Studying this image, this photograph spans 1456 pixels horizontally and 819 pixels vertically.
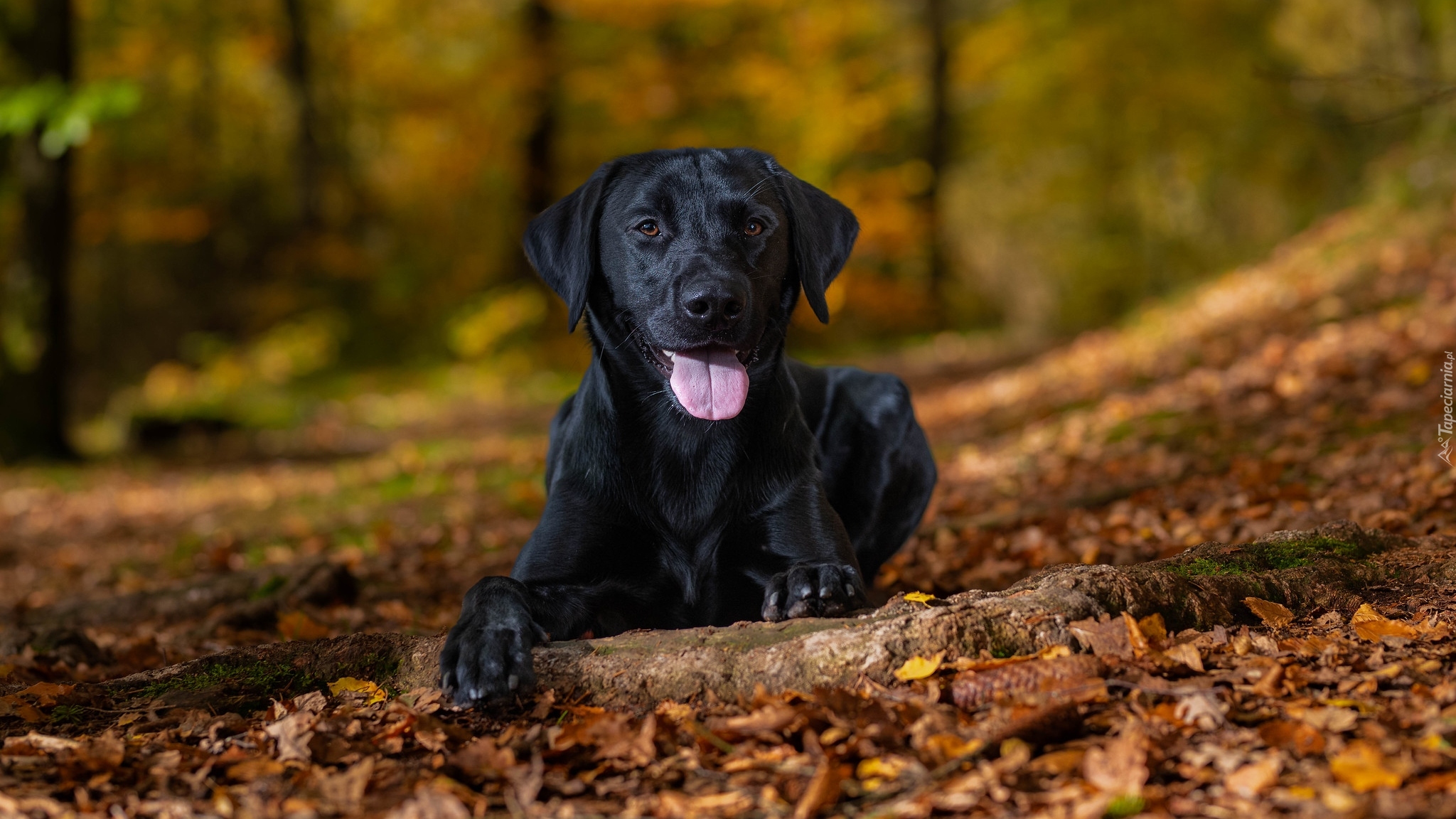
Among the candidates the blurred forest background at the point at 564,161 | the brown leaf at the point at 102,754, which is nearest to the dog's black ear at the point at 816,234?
the brown leaf at the point at 102,754

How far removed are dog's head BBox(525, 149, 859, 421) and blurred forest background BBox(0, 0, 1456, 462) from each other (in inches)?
522

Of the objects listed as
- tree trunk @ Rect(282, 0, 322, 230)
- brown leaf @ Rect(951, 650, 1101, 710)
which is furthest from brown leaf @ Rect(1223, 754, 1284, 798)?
tree trunk @ Rect(282, 0, 322, 230)

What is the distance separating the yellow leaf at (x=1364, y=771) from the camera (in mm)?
2115

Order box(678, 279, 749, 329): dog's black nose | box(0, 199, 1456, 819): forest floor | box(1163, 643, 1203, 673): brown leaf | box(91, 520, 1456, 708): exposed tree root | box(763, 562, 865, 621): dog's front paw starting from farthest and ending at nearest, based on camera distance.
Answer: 1. box(678, 279, 749, 329): dog's black nose
2. box(763, 562, 865, 621): dog's front paw
3. box(91, 520, 1456, 708): exposed tree root
4. box(1163, 643, 1203, 673): brown leaf
5. box(0, 199, 1456, 819): forest floor

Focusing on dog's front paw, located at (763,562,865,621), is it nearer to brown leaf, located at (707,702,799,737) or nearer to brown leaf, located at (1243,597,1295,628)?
brown leaf, located at (707,702,799,737)

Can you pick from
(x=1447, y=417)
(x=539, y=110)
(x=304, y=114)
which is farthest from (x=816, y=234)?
(x=304, y=114)

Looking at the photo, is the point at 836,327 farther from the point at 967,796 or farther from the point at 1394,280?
the point at 967,796

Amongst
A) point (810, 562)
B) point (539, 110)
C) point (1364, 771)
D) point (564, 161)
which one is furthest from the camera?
point (564, 161)

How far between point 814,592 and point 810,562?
28cm

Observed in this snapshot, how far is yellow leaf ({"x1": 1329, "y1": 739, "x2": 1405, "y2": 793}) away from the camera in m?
2.12

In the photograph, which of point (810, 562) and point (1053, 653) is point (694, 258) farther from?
point (1053, 653)

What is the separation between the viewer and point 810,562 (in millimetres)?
3688

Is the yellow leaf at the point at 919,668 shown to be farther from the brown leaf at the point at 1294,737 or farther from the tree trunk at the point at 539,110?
the tree trunk at the point at 539,110

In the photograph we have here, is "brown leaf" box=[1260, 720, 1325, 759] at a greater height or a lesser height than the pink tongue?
lesser
